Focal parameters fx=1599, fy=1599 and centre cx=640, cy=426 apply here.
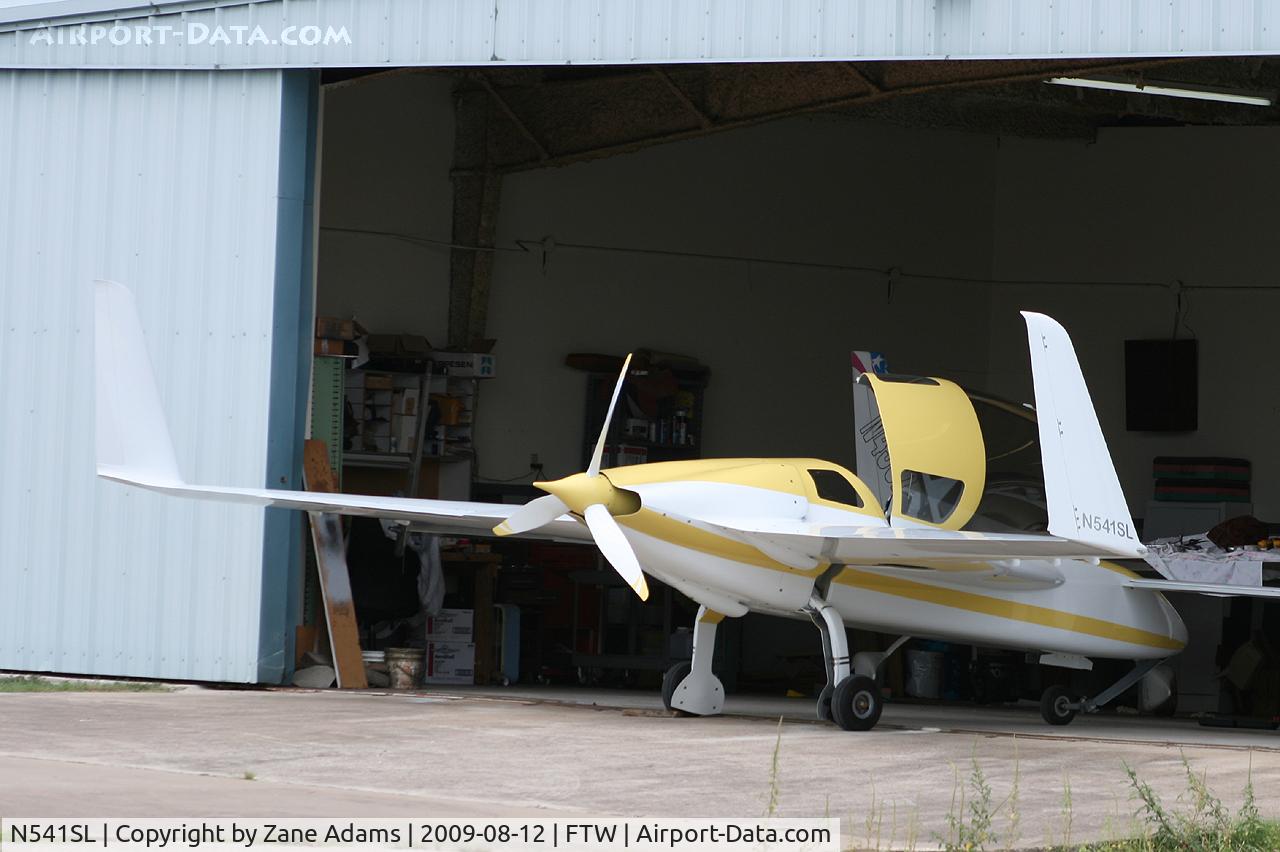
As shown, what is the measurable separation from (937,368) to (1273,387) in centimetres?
423

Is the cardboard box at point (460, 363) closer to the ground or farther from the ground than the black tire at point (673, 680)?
farther from the ground

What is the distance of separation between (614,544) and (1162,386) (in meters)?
13.5

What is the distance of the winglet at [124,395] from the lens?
9.81 metres

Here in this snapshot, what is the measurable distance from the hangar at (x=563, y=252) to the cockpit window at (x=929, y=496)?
2.72 metres

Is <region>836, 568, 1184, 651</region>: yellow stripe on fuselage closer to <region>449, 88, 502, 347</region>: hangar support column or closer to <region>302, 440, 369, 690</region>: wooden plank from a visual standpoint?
<region>302, 440, 369, 690</region>: wooden plank

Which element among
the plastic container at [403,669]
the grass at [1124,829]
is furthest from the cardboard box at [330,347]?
the grass at [1124,829]

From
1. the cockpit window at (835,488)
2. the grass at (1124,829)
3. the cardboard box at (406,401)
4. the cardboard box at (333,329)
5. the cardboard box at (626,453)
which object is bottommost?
the grass at (1124,829)

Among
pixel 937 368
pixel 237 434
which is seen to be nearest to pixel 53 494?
pixel 237 434

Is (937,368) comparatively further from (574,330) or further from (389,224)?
(389,224)

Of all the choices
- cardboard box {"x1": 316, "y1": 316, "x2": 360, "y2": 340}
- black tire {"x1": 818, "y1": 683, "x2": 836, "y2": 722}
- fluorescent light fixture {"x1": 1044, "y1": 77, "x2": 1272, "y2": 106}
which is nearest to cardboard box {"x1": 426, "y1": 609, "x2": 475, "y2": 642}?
cardboard box {"x1": 316, "y1": 316, "x2": 360, "y2": 340}

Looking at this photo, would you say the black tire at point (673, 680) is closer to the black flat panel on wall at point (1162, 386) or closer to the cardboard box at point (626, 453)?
the cardboard box at point (626, 453)

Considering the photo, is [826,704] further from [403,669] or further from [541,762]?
[403,669]

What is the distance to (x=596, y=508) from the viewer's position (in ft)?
28.9

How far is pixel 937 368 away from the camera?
70.7 ft
